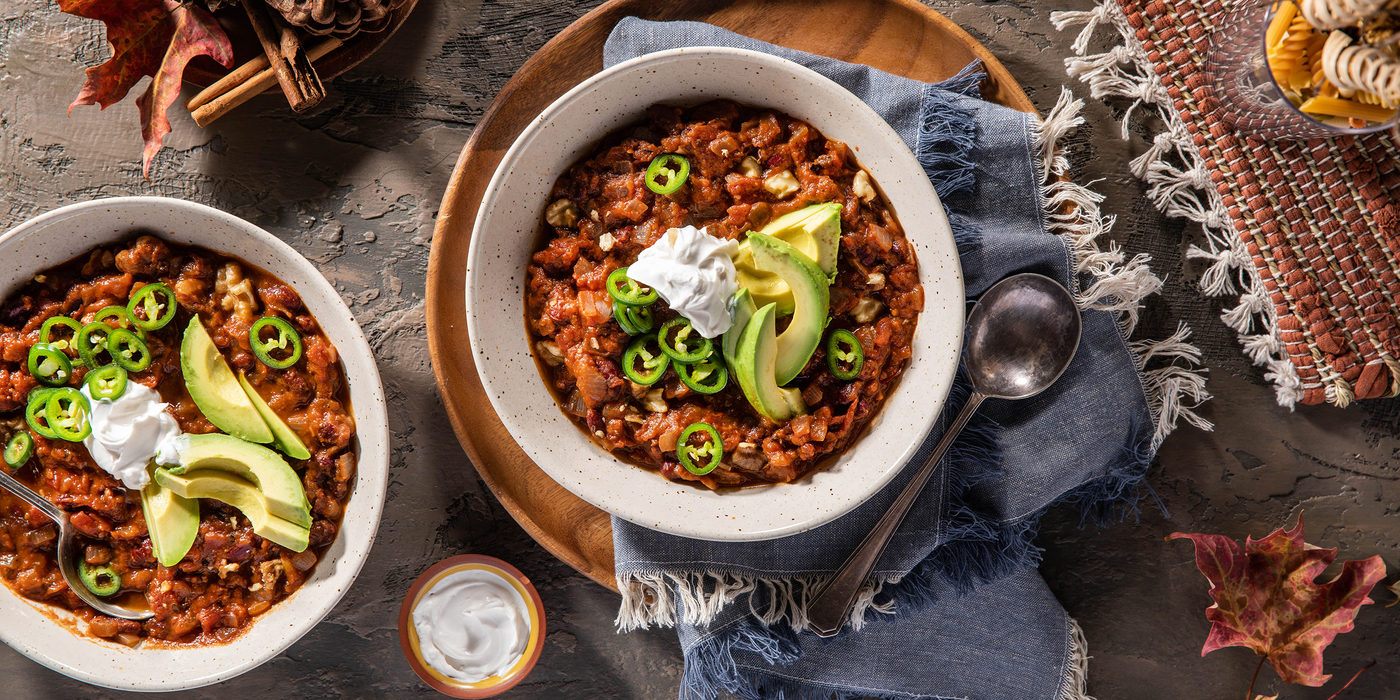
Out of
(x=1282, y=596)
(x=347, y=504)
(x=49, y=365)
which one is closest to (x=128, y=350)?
(x=49, y=365)

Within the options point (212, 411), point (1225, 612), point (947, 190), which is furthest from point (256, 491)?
point (1225, 612)

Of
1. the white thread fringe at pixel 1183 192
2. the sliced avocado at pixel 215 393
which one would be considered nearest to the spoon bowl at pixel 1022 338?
the white thread fringe at pixel 1183 192

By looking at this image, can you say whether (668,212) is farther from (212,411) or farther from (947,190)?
(212,411)

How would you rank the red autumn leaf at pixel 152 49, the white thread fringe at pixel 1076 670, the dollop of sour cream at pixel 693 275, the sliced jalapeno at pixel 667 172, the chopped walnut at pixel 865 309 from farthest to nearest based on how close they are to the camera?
the white thread fringe at pixel 1076 670 → the red autumn leaf at pixel 152 49 → the chopped walnut at pixel 865 309 → the sliced jalapeno at pixel 667 172 → the dollop of sour cream at pixel 693 275

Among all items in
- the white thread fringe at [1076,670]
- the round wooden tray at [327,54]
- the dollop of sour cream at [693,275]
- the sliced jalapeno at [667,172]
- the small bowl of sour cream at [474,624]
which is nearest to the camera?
the dollop of sour cream at [693,275]

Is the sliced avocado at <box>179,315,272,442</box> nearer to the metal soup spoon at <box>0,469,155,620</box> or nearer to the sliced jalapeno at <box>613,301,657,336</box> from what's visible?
the metal soup spoon at <box>0,469,155,620</box>

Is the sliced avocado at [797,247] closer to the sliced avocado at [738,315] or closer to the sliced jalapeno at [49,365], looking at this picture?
the sliced avocado at [738,315]

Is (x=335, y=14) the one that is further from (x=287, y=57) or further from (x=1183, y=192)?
(x=1183, y=192)
